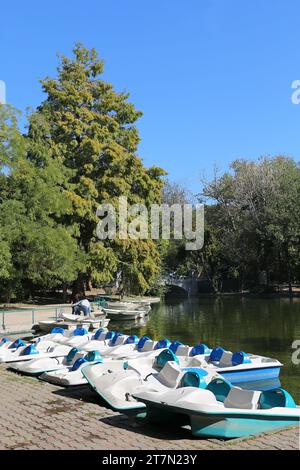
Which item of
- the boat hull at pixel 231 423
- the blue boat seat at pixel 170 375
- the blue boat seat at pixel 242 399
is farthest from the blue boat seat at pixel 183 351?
the boat hull at pixel 231 423

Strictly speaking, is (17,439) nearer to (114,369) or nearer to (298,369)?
(114,369)

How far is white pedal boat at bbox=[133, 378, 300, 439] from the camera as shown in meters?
6.90

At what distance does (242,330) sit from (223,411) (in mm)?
19240

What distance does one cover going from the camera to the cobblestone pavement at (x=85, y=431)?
22.3ft

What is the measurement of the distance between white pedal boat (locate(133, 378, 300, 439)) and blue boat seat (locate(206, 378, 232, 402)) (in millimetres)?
153

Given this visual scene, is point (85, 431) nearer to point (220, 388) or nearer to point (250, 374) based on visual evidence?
point (220, 388)

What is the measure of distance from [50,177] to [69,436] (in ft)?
79.1

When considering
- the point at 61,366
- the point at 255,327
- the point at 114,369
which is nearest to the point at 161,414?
the point at 114,369

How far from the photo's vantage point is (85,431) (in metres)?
7.53

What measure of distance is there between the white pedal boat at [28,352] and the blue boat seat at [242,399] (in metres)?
6.64

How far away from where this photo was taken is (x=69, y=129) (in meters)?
36.2

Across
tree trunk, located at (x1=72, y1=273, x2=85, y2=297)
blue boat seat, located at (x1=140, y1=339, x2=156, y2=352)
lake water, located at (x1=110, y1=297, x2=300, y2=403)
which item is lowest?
lake water, located at (x1=110, y1=297, x2=300, y2=403)

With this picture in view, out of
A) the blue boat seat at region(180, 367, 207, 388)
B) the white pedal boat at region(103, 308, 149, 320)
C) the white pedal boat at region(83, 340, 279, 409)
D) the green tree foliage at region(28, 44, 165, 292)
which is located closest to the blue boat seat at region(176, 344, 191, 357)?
the white pedal boat at region(83, 340, 279, 409)

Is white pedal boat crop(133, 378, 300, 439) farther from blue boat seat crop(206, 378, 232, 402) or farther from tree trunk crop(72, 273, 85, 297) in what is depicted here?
tree trunk crop(72, 273, 85, 297)
